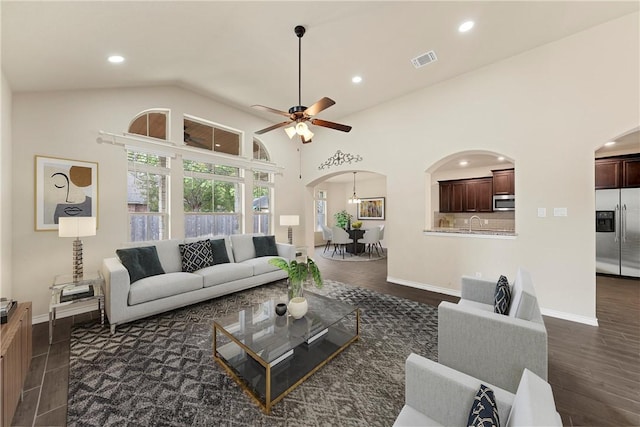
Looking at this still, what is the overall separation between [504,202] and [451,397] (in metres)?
6.61

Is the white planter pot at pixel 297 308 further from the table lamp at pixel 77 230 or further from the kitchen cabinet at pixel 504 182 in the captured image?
the kitchen cabinet at pixel 504 182

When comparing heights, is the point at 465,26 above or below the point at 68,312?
above

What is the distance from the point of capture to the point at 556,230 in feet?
10.6

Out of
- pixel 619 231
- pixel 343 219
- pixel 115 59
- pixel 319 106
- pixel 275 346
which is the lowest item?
pixel 275 346

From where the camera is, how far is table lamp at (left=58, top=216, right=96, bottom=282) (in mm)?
2865

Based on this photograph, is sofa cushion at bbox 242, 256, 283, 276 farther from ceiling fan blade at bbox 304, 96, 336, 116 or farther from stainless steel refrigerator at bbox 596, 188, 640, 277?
stainless steel refrigerator at bbox 596, 188, 640, 277

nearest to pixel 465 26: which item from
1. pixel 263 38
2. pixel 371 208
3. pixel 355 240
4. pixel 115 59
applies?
pixel 263 38

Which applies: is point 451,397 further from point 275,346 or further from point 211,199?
point 211,199

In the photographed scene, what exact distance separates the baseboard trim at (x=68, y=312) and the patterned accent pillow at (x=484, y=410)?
14.9ft

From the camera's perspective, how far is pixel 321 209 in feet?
34.2

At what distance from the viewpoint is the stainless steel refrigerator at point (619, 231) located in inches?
183

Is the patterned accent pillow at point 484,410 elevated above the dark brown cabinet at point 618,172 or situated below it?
→ below

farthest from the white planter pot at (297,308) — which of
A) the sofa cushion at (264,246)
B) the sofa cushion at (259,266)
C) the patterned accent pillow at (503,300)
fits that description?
the sofa cushion at (264,246)

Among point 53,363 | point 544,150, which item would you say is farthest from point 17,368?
point 544,150
